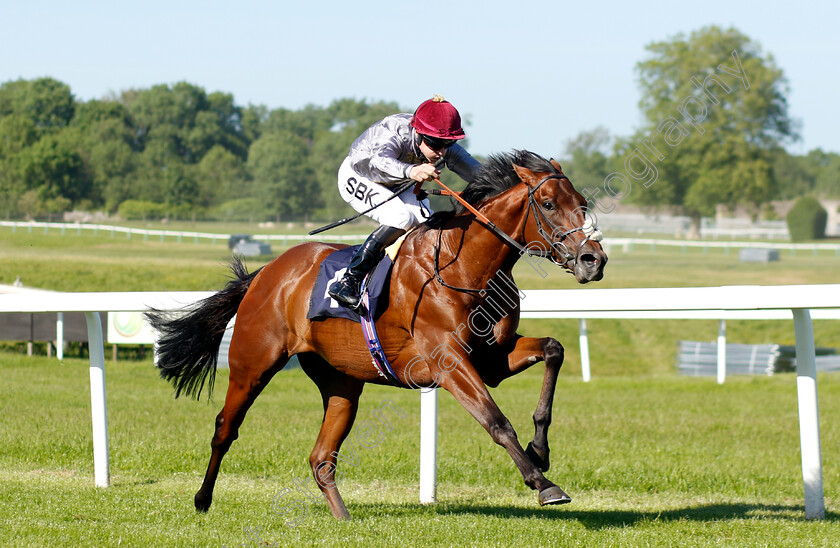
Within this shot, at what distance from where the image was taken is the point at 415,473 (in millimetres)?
5777

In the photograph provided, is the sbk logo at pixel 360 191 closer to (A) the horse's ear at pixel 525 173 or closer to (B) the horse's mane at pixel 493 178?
(B) the horse's mane at pixel 493 178

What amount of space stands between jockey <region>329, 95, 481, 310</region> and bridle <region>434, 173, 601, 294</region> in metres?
0.33

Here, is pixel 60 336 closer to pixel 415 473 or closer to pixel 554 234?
pixel 415 473

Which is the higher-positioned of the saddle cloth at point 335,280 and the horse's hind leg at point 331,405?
the saddle cloth at point 335,280

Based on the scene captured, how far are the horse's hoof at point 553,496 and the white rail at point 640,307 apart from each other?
1.19m

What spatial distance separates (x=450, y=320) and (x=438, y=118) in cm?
92

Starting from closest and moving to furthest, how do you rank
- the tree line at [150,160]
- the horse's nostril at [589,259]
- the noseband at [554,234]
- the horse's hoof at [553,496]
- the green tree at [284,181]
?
the horse's hoof at [553,496] < the horse's nostril at [589,259] < the noseband at [554,234] < the tree line at [150,160] < the green tree at [284,181]

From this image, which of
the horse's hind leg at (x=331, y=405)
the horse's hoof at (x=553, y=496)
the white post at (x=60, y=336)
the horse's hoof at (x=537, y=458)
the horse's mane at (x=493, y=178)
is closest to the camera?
the horse's hoof at (x=553, y=496)

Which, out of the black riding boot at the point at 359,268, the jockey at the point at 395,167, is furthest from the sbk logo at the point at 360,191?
the black riding boot at the point at 359,268

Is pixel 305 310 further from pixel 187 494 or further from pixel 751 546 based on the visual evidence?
pixel 751 546

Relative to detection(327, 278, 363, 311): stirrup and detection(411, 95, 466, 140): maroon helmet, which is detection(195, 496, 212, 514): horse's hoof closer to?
detection(327, 278, 363, 311): stirrup

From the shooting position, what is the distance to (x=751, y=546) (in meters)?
3.60

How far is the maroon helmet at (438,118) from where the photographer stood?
409 cm

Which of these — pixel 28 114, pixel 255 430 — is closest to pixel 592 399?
pixel 255 430
